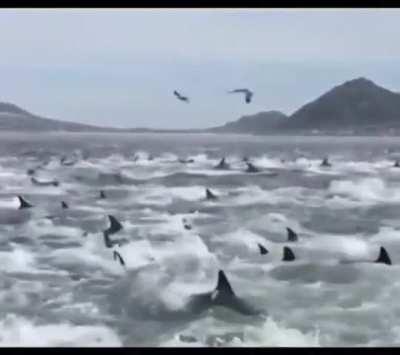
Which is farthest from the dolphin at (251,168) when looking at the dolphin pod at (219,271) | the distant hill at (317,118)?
the distant hill at (317,118)

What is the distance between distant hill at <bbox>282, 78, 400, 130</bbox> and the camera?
2.54 meters

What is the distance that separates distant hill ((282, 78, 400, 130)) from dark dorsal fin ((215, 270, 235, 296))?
0.59 m

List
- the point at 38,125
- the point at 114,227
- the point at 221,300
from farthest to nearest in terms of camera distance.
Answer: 1. the point at 38,125
2. the point at 114,227
3. the point at 221,300

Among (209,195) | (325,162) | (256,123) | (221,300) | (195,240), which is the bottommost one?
(221,300)

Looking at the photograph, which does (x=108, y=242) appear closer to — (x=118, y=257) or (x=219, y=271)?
(x=118, y=257)

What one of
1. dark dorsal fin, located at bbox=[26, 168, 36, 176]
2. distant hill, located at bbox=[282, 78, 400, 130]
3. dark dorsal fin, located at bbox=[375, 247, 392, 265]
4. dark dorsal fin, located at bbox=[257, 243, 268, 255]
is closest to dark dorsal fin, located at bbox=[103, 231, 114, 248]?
dark dorsal fin, located at bbox=[26, 168, 36, 176]

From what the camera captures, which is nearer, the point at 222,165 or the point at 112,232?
the point at 112,232

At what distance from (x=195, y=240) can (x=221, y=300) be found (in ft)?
0.75

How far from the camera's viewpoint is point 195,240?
248cm

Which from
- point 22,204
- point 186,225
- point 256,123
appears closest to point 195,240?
point 186,225

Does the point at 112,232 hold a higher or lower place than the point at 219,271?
higher

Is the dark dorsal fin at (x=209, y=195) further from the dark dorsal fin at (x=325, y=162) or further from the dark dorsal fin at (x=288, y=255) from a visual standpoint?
the dark dorsal fin at (x=325, y=162)

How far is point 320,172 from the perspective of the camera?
260 centimetres
